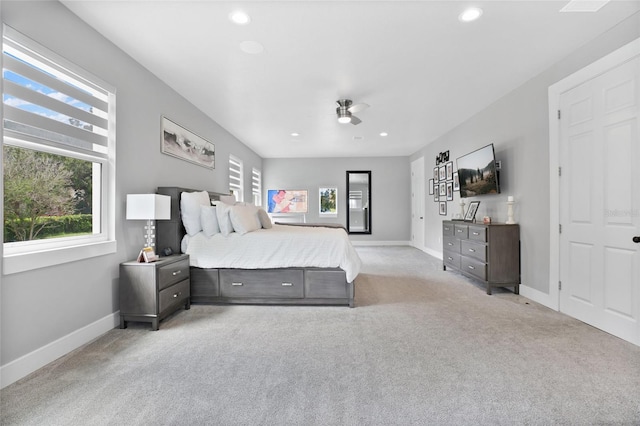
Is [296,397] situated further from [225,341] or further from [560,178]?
[560,178]

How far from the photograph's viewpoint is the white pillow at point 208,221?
3.40 m

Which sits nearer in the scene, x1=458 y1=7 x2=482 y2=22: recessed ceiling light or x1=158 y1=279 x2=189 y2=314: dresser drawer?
x1=458 y1=7 x2=482 y2=22: recessed ceiling light

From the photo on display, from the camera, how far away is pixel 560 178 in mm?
3084

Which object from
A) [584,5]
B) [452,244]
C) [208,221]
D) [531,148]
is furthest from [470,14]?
[452,244]

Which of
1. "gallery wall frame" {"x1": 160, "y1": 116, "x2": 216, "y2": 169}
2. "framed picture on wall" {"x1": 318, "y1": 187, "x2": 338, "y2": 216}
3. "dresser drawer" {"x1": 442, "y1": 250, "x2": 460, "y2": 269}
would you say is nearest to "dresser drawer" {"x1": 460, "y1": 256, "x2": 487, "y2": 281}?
"dresser drawer" {"x1": 442, "y1": 250, "x2": 460, "y2": 269}

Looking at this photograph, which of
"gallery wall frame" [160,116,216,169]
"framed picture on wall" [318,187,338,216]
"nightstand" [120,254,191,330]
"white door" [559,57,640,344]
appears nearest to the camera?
"white door" [559,57,640,344]

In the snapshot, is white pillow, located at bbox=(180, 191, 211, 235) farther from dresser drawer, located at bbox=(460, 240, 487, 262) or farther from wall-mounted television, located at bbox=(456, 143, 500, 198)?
wall-mounted television, located at bbox=(456, 143, 500, 198)

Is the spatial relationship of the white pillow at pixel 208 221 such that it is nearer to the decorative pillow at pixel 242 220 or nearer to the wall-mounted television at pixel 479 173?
the decorative pillow at pixel 242 220

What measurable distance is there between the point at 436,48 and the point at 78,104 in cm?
313

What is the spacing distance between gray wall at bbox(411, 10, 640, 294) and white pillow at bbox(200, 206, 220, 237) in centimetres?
371

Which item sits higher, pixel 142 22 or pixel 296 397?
pixel 142 22

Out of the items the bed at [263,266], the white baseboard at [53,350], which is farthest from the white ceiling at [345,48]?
the white baseboard at [53,350]

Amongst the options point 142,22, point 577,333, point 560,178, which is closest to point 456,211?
point 560,178

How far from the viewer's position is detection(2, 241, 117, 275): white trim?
1.81m
